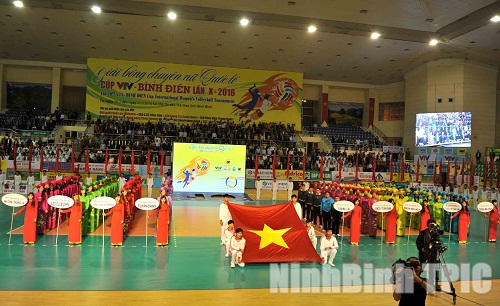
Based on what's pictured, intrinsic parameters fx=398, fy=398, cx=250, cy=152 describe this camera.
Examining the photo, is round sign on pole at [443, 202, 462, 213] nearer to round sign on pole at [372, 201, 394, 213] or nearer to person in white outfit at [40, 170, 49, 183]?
round sign on pole at [372, 201, 394, 213]

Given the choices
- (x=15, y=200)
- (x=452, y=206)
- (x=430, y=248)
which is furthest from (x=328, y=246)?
(x=15, y=200)

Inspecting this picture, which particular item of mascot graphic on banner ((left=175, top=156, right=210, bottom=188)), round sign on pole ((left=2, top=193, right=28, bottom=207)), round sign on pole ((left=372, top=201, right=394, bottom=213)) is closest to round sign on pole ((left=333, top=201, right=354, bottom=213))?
round sign on pole ((left=372, top=201, right=394, bottom=213))

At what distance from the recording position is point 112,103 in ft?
108

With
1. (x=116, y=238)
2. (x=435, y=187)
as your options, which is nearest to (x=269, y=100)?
(x=435, y=187)

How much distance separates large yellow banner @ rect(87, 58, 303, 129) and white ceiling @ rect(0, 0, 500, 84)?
1071mm

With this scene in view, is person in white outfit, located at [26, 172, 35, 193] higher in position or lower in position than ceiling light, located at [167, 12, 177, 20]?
lower

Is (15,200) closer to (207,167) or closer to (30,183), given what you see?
(30,183)

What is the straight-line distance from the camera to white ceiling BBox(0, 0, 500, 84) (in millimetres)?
21062

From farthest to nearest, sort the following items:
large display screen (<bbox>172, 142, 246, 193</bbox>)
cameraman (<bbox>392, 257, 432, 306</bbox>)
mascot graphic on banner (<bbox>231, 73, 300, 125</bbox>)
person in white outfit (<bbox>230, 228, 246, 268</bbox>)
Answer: mascot graphic on banner (<bbox>231, 73, 300, 125</bbox>) < large display screen (<bbox>172, 142, 246, 193</bbox>) < person in white outfit (<bbox>230, 228, 246, 268</bbox>) < cameraman (<bbox>392, 257, 432, 306</bbox>)

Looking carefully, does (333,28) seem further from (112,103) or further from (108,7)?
(112,103)

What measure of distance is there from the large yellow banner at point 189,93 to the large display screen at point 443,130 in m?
10.3

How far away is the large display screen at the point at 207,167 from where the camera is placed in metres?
22.0

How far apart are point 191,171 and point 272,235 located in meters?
13.1

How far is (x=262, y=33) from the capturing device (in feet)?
82.5
